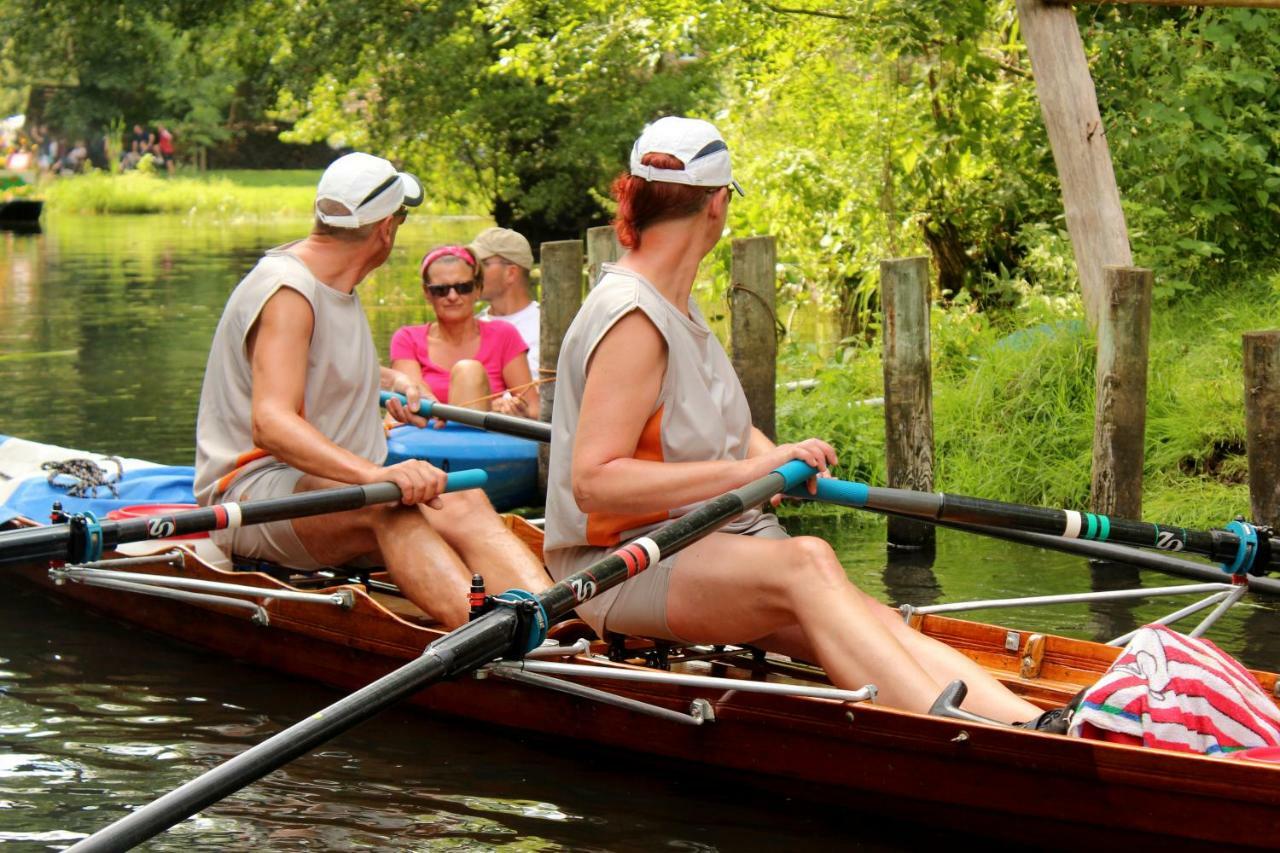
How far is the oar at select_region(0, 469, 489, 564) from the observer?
17.5 feet

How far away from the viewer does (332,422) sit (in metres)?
5.77

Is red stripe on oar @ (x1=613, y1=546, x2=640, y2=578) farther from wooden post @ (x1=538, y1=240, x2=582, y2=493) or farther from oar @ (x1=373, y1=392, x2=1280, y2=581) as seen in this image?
wooden post @ (x1=538, y1=240, x2=582, y2=493)

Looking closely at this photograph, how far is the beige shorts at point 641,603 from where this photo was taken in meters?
4.62

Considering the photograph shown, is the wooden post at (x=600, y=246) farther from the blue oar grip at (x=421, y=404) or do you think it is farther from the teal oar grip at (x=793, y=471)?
the teal oar grip at (x=793, y=471)

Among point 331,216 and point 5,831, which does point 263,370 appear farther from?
point 5,831

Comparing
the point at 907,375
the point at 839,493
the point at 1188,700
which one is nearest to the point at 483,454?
the point at 907,375

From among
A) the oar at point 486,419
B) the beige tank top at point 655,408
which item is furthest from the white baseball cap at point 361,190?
the oar at point 486,419

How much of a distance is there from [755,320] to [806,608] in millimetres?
4036

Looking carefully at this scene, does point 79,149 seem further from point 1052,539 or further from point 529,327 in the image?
point 1052,539

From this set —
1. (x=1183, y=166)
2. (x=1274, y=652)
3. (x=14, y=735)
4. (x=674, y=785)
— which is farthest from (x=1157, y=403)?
(x=14, y=735)

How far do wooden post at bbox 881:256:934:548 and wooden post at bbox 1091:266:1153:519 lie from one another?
765 millimetres

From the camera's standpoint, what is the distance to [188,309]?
1906 cm

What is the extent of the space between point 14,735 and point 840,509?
4.76 metres

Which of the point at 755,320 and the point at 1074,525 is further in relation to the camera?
the point at 755,320
